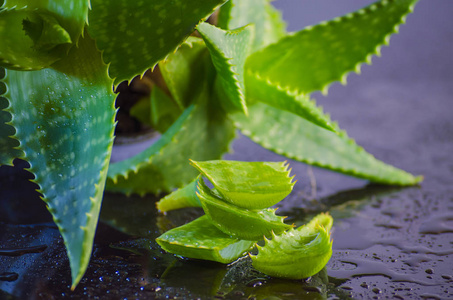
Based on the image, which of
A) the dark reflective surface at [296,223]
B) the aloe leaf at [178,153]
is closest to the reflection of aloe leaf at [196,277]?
the dark reflective surface at [296,223]

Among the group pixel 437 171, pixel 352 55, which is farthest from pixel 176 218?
pixel 437 171

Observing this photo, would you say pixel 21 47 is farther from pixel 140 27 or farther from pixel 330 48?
pixel 330 48

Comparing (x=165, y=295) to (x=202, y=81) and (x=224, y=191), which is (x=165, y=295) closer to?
(x=224, y=191)

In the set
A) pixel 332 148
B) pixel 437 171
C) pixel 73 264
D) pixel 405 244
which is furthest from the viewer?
A: pixel 437 171

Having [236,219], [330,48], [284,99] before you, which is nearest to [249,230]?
[236,219]

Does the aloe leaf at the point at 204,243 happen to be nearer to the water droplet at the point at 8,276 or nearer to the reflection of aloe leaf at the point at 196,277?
the reflection of aloe leaf at the point at 196,277

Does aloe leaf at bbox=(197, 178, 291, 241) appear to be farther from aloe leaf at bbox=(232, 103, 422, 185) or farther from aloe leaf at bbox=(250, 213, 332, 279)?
aloe leaf at bbox=(232, 103, 422, 185)
